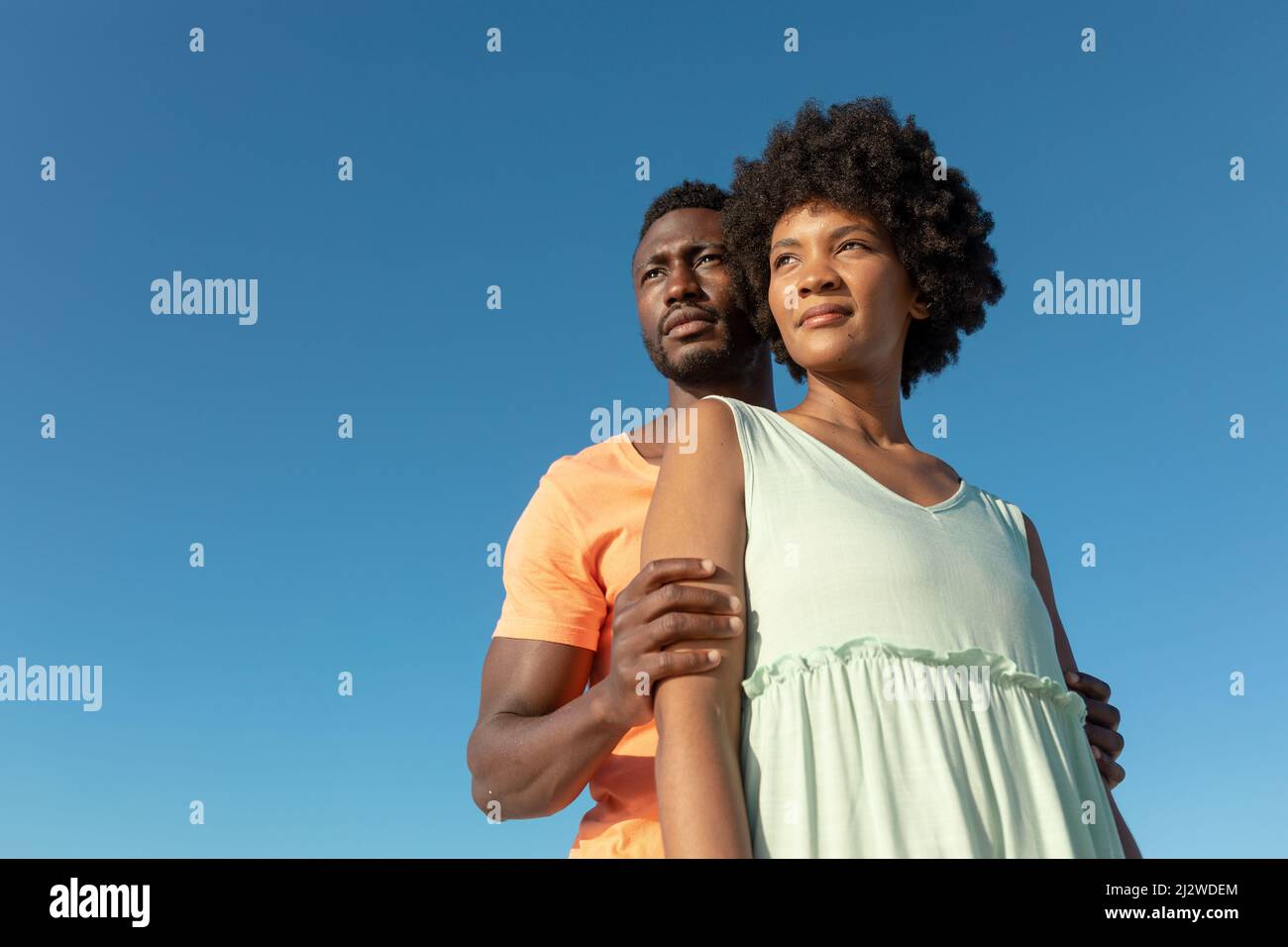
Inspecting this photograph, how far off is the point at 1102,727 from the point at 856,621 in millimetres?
1087

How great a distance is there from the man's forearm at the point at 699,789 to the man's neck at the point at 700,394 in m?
1.69

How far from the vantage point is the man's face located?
425 centimetres

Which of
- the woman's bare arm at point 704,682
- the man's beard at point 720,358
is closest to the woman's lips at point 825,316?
the woman's bare arm at point 704,682

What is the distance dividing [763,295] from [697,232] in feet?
2.05

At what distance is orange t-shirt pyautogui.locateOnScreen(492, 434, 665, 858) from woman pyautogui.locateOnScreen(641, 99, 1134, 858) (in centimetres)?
83

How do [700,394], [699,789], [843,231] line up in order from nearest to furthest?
[699,789] < [843,231] < [700,394]

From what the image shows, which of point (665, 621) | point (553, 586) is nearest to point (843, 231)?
point (665, 621)

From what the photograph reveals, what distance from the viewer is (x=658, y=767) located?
8.36 feet

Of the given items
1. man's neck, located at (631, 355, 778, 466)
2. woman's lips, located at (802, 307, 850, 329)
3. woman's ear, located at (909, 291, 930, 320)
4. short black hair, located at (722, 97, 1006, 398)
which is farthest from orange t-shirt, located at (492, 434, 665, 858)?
woman's ear, located at (909, 291, 930, 320)

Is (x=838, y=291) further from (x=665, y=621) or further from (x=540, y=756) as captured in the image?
(x=540, y=756)

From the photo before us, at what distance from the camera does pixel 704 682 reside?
8.61ft

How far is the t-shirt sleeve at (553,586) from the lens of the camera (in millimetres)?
3764
